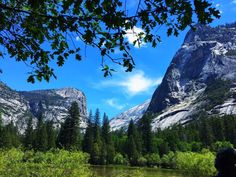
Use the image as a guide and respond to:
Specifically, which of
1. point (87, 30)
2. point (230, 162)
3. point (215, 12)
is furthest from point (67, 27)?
point (230, 162)

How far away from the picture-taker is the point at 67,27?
582cm

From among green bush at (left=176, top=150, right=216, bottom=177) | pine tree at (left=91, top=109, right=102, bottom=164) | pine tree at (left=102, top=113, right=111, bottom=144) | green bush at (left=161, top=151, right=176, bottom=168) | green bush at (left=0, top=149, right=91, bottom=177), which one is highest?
pine tree at (left=102, top=113, right=111, bottom=144)

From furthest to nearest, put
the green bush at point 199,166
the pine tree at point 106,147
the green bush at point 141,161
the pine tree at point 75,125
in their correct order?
the green bush at point 141,161 → the pine tree at point 106,147 → the pine tree at point 75,125 → the green bush at point 199,166

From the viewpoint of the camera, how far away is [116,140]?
14238 cm

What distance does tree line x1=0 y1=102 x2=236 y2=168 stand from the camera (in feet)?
325

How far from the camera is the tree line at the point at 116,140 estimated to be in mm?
99125

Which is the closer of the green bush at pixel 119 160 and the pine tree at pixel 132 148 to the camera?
the green bush at pixel 119 160

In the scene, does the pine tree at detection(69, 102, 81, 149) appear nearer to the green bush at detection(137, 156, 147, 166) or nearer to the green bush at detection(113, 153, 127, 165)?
the green bush at detection(113, 153, 127, 165)

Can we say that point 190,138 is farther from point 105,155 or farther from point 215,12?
point 215,12

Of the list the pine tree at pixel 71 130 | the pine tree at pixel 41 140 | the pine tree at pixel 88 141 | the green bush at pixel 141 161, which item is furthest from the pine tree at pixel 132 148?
the pine tree at pixel 41 140

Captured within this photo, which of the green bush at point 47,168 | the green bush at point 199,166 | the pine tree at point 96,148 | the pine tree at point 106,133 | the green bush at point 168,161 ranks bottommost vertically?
the green bush at point 47,168

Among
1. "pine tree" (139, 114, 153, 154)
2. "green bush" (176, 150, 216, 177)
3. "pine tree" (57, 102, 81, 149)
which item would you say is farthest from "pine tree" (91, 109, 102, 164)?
"green bush" (176, 150, 216, 177)

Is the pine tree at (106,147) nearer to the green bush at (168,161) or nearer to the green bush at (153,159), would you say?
the green bush at (153,159)

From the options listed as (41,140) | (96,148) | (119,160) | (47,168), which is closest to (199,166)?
(47,168)
